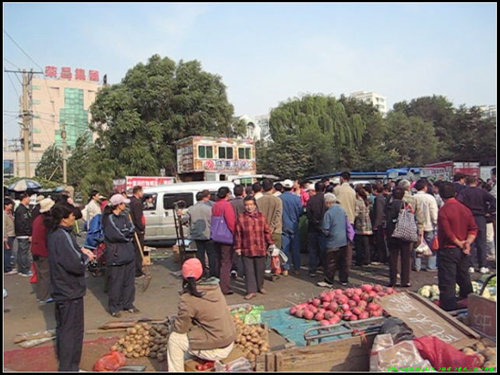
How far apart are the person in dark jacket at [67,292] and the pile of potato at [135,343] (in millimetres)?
580

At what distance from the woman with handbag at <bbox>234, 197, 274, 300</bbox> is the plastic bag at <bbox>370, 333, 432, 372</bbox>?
144 inches

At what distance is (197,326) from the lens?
4.17 metres

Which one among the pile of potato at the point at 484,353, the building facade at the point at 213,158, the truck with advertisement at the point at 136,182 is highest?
the building facade at the point at 213,158

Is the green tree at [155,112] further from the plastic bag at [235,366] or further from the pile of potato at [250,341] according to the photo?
the plastic bag at [235,366]

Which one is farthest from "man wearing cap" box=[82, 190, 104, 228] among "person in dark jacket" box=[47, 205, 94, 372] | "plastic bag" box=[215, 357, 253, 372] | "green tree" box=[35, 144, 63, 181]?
"green tree" box=[35, 144, 63, 181]

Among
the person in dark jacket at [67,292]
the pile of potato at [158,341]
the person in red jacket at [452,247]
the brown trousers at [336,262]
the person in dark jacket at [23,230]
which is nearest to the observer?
the person in dark jacket at [67,292]

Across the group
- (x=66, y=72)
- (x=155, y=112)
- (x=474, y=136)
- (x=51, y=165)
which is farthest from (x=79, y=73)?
(x=474, y=136)

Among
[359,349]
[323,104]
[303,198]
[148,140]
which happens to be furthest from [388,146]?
[359,349]

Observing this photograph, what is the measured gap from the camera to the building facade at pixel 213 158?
88.1 ft

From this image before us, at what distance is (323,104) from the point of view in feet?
135

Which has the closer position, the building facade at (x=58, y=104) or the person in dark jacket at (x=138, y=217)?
the person in dark jacket at (x=138, y=217)

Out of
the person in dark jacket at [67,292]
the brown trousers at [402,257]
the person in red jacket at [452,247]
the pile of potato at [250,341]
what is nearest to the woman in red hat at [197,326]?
the pile of potato at [250,341]

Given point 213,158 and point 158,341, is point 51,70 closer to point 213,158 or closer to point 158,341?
point 213,158

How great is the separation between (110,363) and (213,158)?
77.3 feet
